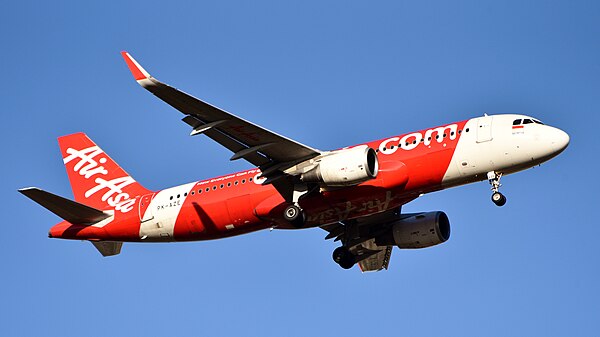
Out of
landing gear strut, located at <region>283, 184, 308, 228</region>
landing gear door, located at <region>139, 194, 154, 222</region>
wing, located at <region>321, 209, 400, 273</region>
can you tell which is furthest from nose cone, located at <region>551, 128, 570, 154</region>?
landing gear door, located at <region>139, 194, 154, 222</region>

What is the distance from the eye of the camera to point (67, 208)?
140 feet

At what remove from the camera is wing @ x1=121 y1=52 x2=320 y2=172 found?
34656 mm

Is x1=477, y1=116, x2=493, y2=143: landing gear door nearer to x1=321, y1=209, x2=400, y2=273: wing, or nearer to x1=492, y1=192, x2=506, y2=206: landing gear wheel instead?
x1=492, y1=192, x2=506, y2=206: landing gear wheel

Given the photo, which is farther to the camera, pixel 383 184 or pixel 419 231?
pixel 419 231

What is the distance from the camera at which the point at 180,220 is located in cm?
4259

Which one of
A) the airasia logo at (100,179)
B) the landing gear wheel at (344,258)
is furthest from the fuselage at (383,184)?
the landing gear wheel at (344,258)

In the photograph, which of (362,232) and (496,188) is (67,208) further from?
(496,188)

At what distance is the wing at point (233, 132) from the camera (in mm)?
34656

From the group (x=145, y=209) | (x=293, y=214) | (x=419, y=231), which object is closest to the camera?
(x=293, y=214)

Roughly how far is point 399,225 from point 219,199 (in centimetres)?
894

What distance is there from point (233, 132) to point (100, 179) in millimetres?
11243

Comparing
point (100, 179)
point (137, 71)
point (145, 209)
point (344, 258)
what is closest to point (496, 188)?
point (344, 258)

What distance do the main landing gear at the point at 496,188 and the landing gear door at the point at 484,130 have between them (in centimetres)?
138

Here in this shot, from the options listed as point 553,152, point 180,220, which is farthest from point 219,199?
point 553,152
